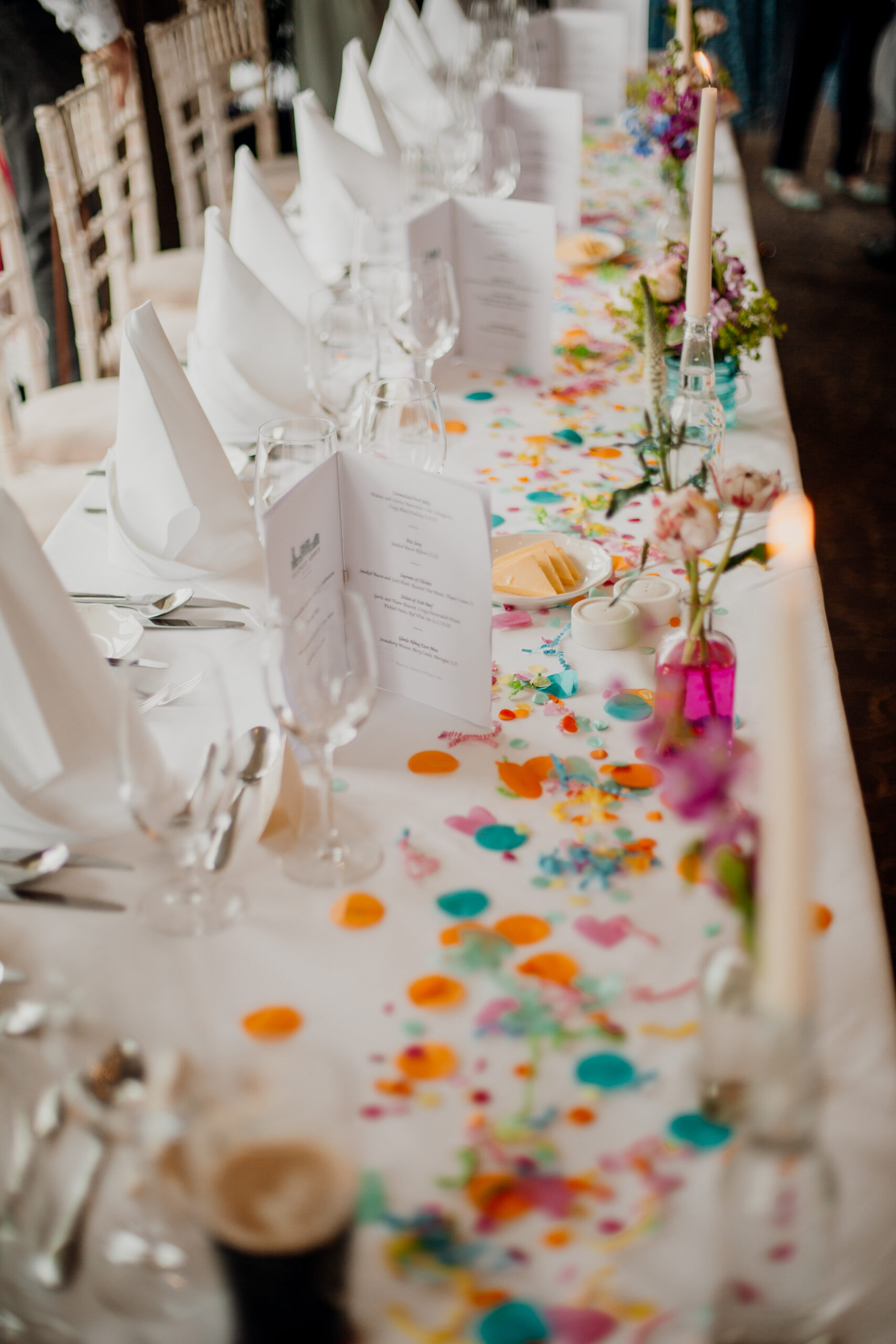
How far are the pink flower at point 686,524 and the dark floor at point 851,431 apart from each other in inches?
51.3

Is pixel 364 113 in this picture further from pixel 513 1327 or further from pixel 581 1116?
pixel 513 1327

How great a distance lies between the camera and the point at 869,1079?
2.65 ft

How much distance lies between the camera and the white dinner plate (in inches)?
50.2

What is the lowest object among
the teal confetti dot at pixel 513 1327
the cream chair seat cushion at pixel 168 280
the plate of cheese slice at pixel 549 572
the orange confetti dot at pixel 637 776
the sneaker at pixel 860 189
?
the sneaker at pixel 860 189

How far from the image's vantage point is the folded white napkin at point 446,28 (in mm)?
3744

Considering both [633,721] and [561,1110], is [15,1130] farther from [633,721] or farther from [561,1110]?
[633,721]

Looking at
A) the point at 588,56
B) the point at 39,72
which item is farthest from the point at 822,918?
the point at 39,72

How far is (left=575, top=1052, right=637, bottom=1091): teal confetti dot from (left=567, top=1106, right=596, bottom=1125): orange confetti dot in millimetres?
20

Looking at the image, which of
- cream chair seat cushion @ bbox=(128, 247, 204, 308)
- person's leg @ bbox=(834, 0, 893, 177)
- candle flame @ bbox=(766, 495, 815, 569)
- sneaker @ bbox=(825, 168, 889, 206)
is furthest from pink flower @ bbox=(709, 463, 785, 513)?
sneaker @ bbox=(825, 168, 889, 206)

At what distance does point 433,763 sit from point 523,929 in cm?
24

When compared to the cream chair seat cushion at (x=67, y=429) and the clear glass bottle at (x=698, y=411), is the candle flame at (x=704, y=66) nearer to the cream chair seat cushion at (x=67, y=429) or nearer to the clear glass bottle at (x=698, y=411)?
the clear glass bottle at (x=698, y=411)

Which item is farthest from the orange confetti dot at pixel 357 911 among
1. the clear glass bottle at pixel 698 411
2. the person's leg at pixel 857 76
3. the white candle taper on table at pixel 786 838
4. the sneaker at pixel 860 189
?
the sneaker at pixel 860 189

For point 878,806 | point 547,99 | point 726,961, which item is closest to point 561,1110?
point 726,961

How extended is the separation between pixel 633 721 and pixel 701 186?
0.64 metres
